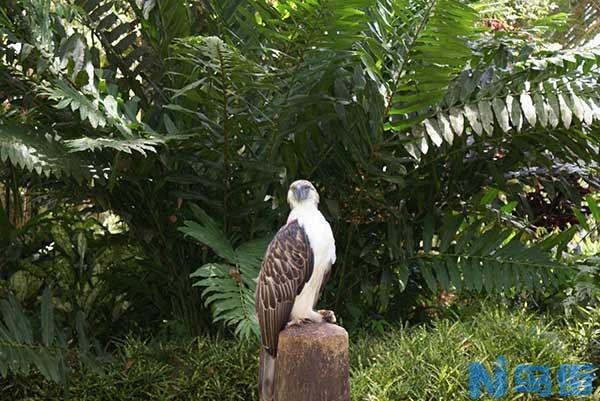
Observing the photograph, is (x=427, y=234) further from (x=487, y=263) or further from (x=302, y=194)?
(x=302, y=194)

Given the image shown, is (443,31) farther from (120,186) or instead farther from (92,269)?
(92,269)

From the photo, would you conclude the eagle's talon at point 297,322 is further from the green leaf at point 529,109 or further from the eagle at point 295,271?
the green leaf at point 529,109

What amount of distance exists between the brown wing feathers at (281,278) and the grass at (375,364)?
68 cm

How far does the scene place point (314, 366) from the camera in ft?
7.20

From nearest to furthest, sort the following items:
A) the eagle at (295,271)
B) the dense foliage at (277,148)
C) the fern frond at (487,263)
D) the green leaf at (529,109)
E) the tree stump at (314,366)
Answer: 1. the tree stump at (314,366)
2. the eagle at (295,271)
3. the dense foliage at (277,148)
4. the green leaf at (529,109)
5. the fern frond at (487,263)

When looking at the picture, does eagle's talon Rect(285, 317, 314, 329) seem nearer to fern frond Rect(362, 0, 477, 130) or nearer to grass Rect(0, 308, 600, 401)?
grass Rect(0, 308, 600, 401)

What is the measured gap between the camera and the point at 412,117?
3322 millimetres

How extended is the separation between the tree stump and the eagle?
0.44ft

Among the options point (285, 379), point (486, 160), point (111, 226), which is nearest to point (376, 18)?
point (486, 160)

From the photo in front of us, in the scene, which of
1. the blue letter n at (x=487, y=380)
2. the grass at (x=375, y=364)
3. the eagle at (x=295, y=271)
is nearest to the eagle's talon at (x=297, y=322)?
the eagle at (x=295, y=271)

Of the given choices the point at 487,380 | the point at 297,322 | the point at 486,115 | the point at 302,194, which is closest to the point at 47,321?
the point at 297,322

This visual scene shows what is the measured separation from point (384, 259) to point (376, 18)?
1.20 meters

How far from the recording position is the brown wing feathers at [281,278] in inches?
90.5

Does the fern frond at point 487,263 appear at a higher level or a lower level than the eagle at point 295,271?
lower
